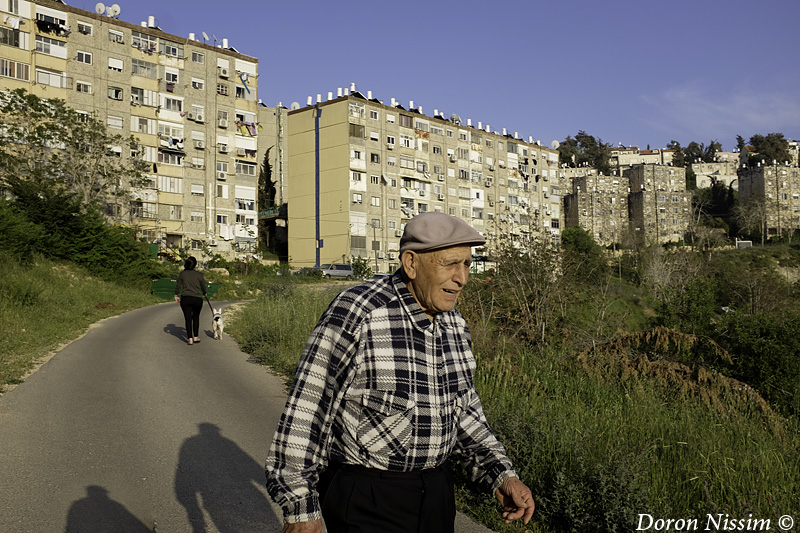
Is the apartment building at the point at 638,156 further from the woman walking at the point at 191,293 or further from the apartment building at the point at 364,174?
the woman walking at the point at 191,293

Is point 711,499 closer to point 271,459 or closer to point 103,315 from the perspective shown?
point 271,459

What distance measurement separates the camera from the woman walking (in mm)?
15562

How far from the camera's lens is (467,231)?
112 inches

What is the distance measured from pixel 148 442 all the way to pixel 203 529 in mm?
2714

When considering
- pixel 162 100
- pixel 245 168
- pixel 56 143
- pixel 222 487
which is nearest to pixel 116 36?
pixel 162 100

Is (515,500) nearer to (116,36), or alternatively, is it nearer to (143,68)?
(143,68)

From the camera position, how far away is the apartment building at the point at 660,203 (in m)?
134

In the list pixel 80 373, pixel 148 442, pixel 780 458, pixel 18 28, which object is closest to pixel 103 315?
pixel 80 373

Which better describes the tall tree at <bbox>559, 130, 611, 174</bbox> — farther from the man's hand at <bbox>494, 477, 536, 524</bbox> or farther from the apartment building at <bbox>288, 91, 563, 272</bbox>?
the man's hand at <bbox>494, 477, 536, 524</bbox>

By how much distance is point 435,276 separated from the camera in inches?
111

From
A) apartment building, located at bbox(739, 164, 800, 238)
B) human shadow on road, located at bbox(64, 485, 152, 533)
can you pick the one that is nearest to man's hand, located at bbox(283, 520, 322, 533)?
human shadow on road, located at bbox(64, 485, 152, 533)

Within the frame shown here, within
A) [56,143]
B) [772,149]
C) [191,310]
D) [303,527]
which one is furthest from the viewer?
[772,149]

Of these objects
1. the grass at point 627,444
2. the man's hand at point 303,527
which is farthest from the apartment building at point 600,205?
the man's hand at point 303,527

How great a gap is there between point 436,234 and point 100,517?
4.16 metres
